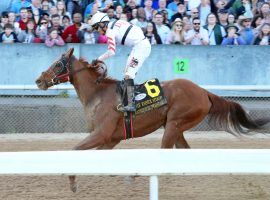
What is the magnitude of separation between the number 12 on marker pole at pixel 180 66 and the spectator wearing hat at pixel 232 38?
83 cm

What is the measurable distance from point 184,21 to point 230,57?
115cm

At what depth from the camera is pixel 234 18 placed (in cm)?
1404

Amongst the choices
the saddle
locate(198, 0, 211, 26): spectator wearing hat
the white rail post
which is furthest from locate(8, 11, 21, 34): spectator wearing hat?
the white rail post

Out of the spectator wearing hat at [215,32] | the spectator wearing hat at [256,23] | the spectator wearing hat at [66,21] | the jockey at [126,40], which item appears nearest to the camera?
the jockey at [126,40]

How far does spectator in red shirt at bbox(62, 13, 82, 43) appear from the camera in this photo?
13617 mm

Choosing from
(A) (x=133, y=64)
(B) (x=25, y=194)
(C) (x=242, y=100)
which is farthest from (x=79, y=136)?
(B) (x=25, y=194)

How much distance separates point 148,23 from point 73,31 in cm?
145

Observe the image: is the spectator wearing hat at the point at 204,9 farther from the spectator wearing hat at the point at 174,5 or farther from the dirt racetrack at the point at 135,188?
the dirt racetrack at the point at 135,188

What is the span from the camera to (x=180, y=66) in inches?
540

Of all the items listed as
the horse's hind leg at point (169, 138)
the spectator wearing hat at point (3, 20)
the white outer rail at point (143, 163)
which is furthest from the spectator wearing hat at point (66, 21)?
the white outer rail at point (143, 163)

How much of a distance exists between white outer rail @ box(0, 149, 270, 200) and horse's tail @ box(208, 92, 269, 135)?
9.58ft

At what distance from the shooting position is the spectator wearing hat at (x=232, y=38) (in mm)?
13719

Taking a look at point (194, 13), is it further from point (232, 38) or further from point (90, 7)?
point (90, 7)

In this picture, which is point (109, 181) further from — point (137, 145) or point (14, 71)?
point (14, 71)
